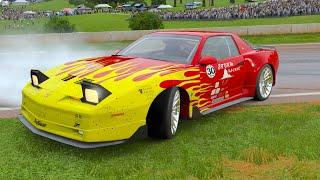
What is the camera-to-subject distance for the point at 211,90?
21.8ft

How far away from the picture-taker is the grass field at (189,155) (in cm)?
488

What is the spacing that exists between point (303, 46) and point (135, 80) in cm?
1604

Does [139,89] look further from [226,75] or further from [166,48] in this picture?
[226,75]

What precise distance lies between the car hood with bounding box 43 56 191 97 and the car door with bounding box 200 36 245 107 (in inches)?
22.9

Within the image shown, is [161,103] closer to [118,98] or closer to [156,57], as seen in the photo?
[118,98]

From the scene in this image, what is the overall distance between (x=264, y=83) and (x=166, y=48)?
94.3 inches

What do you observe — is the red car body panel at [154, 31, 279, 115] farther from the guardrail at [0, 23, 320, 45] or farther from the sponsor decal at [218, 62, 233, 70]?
the guardrail at [0, 23, 320, 45]

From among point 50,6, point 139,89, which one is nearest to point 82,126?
point 139,89

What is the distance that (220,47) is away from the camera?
7387 millimetres

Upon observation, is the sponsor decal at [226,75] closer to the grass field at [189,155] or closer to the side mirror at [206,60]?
the side mirror at [206,60]

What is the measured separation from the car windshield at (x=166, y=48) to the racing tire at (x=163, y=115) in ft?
2.89

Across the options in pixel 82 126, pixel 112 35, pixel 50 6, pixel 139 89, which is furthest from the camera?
pixel 50 6

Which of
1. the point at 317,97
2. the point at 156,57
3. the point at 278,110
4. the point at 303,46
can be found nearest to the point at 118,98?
the point at 156,57

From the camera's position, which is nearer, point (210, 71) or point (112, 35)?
point (210, 71)
